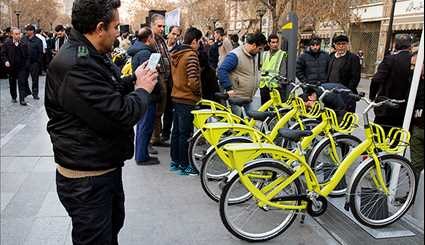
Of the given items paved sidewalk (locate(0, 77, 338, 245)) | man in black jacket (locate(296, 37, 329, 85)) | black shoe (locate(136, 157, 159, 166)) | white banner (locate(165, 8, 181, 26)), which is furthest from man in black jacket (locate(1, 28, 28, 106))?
man in black jacket (locate(296, 37, 329, 85))

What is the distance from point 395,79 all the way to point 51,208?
3.95 m

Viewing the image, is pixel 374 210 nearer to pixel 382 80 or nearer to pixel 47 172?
pixel 382 80

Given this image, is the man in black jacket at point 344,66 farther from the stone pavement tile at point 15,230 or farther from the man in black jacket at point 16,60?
the man in black jacket at point 16,60

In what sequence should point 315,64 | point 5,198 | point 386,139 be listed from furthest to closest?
point 315,64 → point 5,198 → point 386,139

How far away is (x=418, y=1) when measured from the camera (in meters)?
18.8

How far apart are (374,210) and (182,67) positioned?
101 inches

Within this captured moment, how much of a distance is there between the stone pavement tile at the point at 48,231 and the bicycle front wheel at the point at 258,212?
1419 millimetres

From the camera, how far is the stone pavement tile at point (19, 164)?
507cm

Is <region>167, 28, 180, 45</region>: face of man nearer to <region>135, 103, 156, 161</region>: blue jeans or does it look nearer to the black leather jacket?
<region>135, 103, 156, 161</region>: blue jeans

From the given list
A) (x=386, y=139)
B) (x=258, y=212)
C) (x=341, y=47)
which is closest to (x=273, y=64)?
(x=341, y=47)

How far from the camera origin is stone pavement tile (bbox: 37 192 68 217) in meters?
3.82

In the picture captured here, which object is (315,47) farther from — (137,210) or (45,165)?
(45,165)

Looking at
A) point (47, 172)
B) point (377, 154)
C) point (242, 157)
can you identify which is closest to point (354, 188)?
point (377, 154)

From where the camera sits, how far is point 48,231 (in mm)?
3500
